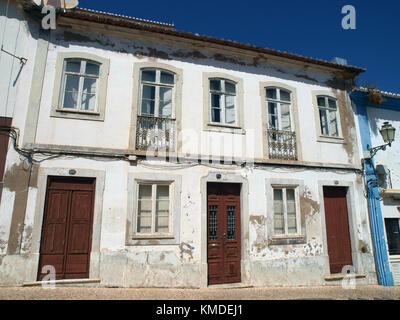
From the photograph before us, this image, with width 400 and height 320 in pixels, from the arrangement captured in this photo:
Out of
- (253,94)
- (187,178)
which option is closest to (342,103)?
(253,94)

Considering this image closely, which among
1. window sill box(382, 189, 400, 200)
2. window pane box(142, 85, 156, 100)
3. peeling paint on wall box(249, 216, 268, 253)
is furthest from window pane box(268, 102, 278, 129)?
window sill box(382, 189, 400, 200)

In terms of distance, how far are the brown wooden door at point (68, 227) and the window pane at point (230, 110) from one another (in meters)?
4.25

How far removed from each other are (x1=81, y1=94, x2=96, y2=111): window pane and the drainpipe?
28.1 feet

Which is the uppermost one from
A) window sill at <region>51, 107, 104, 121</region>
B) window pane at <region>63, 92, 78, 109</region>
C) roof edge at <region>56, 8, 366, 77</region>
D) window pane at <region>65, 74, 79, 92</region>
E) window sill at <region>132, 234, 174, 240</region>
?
roof edge at <region>56, 8, 366, 77</region>

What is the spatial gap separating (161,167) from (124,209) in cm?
140

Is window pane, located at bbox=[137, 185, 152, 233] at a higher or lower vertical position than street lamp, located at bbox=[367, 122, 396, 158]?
lower

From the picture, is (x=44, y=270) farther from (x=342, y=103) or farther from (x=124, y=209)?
(x=342, y=103)

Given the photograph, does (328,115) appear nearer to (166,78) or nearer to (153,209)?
(166,78)

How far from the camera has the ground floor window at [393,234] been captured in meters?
8.87

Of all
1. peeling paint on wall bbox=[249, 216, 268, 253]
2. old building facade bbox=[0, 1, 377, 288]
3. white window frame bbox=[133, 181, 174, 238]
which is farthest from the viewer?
peeling paint on wall bbox=[249, 216, 268, 253]

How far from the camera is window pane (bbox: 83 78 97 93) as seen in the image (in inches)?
291

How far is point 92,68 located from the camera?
751cm

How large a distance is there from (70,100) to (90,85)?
65 cm

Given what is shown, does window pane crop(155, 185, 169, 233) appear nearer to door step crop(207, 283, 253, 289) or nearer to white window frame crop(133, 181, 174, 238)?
white window frame crop(133, 181, 174, 238)
